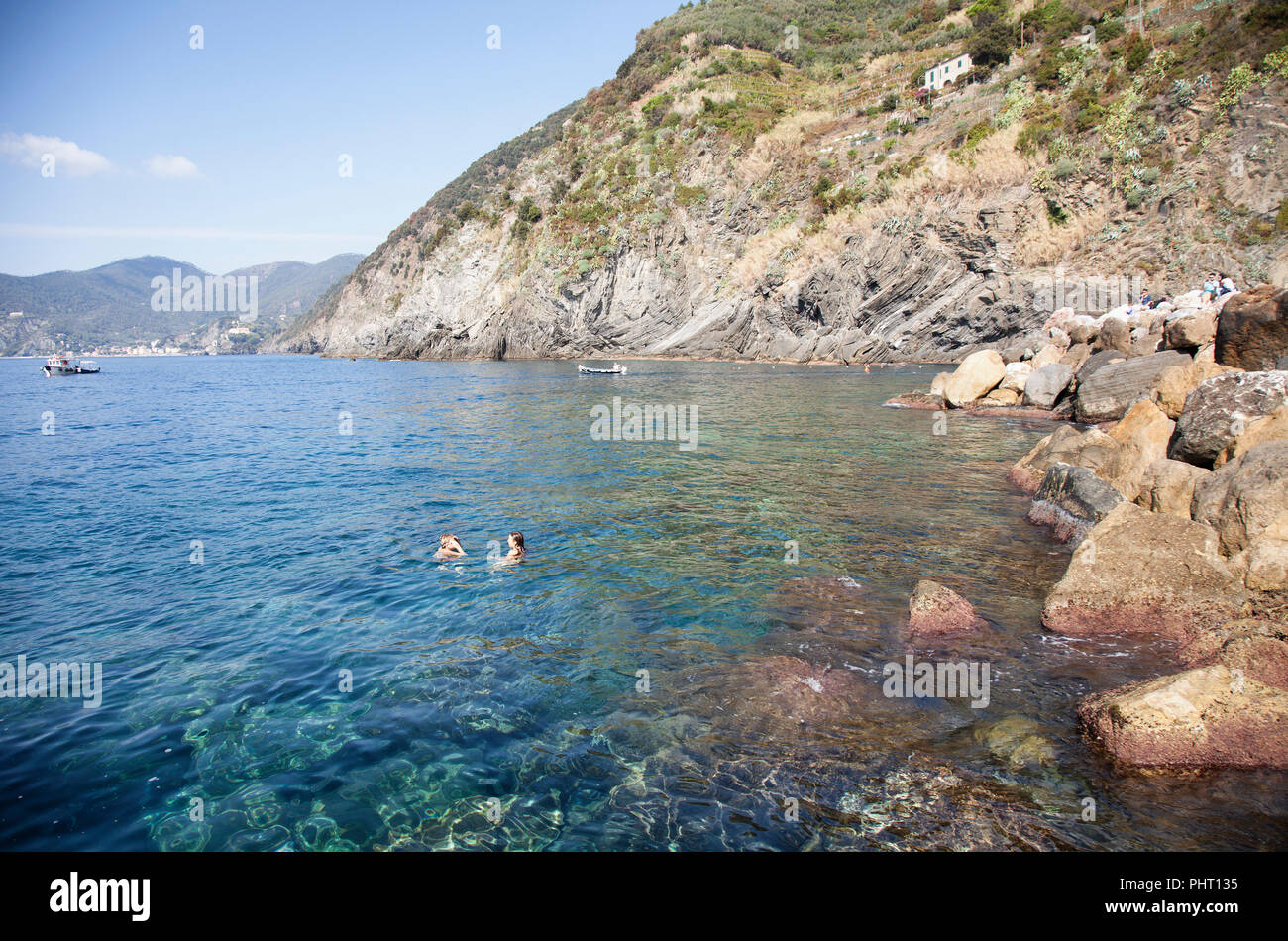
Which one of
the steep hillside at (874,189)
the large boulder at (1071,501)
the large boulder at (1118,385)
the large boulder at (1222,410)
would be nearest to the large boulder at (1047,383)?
the large boulder at (1118,385)

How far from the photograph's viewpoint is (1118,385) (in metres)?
20.8

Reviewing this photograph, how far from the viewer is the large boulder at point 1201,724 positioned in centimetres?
602

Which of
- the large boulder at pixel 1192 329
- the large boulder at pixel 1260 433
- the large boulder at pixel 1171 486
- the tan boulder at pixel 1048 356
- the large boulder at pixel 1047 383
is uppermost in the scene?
the tan boulder at pixel 1048 356

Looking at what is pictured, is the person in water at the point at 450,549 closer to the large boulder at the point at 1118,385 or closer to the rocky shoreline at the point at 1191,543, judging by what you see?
the rocky shoreline at the point at 1191,543

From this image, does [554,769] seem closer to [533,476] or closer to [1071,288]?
[533,476]

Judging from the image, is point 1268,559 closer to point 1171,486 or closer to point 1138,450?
point 1171,486

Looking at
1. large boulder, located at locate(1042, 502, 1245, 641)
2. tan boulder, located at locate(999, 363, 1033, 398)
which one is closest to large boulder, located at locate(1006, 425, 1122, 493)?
large boulder, located at locate(1042, 502, 1245, 641)

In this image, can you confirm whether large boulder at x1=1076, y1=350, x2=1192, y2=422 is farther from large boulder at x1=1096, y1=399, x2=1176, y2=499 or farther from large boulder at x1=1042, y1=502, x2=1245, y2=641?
large boulder at x1=1042, y1=502, x2=1245, y2=641

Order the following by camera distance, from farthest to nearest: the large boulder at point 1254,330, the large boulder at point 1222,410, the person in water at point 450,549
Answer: the large boulder at point 1254,330 < the person in water at point 450,549 < the large boulder at point 1222,410

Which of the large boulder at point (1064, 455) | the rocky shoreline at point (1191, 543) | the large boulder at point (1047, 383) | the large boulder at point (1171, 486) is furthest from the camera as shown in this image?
the large boulder at point (1047, 383)

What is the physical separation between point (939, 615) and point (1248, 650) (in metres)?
3.31

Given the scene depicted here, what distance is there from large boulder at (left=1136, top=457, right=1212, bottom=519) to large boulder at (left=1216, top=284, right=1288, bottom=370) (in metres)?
4.97

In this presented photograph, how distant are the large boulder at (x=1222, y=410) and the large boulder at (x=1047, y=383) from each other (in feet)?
53.8

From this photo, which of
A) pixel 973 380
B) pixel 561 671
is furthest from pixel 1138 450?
pixel 973 380
